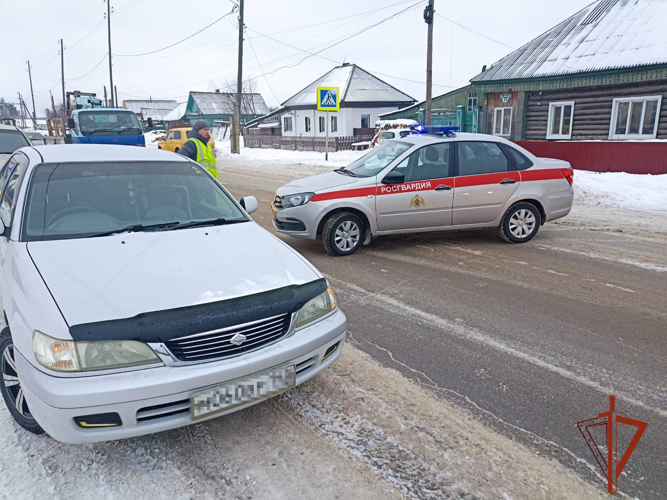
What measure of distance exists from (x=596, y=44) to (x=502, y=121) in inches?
175

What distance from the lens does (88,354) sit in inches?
92.9

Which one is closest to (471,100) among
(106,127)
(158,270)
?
(106,127)

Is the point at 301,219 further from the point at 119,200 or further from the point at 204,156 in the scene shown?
the point at 119,200

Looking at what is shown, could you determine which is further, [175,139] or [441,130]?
[175,139]

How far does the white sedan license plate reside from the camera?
2488 millimetres

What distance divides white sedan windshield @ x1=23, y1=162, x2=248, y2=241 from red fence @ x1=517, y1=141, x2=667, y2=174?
1318 centimetres

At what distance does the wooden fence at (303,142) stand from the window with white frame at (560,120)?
480 inches

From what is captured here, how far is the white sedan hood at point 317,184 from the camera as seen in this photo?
675cm

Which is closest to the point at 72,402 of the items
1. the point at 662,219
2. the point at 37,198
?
the point at 37,198

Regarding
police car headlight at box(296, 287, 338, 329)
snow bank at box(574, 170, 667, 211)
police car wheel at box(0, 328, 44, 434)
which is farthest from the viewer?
snow bank at box(574, 170, 667, 211)

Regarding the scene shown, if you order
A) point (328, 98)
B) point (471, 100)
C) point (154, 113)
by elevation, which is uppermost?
point (154, 113)

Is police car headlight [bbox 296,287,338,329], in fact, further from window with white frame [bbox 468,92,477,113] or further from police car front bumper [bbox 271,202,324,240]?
window with white frame [bbox 468,92,477,113]

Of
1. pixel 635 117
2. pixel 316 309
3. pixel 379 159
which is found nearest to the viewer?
pixel 316 309

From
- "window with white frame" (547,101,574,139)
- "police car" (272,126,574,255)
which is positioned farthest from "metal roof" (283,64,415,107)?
"police car" (272,126,574,255)
